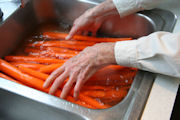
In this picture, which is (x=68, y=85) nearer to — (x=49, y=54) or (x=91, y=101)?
(x=91, y=101)

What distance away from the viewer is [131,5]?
97 cm

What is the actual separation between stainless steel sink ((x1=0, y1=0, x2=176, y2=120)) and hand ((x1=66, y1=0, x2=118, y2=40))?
0.07 m

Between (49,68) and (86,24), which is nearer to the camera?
(49,68)

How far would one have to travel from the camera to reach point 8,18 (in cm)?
103

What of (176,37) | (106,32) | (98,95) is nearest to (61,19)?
(106,32)

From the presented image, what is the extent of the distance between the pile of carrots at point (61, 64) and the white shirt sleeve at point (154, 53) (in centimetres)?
16

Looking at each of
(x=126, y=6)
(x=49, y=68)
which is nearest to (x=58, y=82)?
(x=49, y=68)

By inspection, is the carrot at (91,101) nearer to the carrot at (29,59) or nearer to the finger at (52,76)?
the finger at (52,76)

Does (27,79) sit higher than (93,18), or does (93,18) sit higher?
(93,18)

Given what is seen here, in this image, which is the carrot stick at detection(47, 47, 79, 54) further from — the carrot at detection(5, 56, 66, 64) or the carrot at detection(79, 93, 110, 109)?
the carrot at detection(79, 93, 110, 109)

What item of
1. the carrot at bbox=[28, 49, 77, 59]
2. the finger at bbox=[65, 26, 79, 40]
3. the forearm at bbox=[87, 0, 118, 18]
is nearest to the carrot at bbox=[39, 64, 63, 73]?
the carrot at bbox=[28, 49, 77, 59]

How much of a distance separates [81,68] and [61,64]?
0.59ft

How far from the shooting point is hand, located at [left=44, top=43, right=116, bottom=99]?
2.54ft

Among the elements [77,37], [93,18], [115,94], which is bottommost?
[115,94]
